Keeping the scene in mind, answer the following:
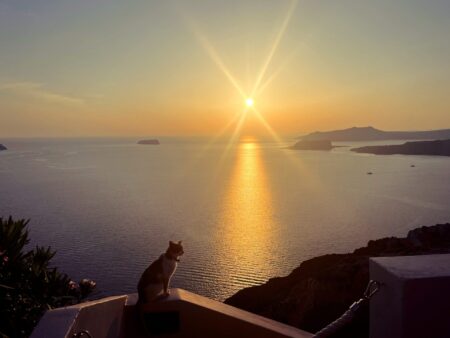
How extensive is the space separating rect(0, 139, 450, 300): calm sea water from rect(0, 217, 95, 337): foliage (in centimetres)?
2140

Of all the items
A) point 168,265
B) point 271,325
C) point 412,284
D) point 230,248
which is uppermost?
point 412,284

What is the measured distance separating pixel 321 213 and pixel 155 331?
44.8 m

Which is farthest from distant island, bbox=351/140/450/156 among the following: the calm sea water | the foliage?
the foliage

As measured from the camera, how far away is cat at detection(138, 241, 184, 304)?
3955 mm

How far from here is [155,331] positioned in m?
3.99

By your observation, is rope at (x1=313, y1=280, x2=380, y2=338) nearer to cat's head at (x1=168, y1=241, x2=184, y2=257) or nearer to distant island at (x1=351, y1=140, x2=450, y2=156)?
cat's head at (x1=168, y1=241, x2=184, y2=257)

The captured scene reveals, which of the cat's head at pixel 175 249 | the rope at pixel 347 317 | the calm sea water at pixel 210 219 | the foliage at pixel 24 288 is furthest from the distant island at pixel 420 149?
the rope at pixel 347 317

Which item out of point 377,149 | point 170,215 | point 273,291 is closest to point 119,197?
point 170,215

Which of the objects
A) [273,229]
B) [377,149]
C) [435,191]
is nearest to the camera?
[273,229]

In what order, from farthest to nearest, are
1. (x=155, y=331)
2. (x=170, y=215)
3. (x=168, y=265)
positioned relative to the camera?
(x=170, y=215), (x=168, y=265), (x=155, y=331)

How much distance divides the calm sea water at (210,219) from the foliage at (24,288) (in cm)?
2140

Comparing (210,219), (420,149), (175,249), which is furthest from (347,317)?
(420,149)

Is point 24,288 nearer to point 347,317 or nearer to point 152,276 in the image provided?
point 152,276

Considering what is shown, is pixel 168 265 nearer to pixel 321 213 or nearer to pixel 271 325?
pixel 271 325
